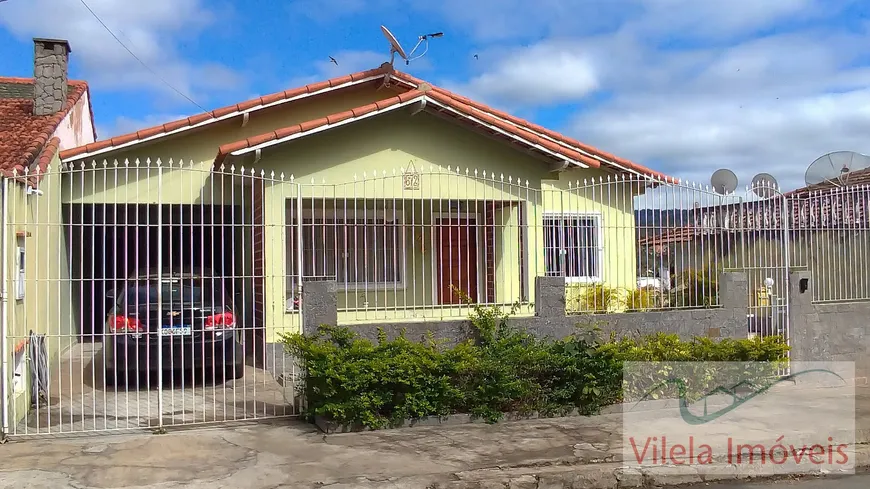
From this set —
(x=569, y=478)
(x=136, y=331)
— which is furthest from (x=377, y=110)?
(x=569, y=478)

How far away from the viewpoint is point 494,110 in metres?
14.0

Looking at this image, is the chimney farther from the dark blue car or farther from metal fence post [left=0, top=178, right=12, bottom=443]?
metal fence post [left=0, top=178, right=12, bottom=443]

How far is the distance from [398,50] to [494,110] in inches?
104

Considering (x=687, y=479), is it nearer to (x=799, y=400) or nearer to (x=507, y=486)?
(x=507, y=486)

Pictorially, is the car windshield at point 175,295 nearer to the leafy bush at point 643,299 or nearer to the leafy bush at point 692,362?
the leafy bush at point 692,362

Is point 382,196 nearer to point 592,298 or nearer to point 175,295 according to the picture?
point 175,295

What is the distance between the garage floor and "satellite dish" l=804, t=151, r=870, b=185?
363 inches

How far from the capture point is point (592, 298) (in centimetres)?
903

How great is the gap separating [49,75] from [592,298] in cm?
900

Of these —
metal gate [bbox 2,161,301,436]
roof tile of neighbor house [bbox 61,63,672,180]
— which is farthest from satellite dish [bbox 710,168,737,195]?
metal gate [bbox 2,161,301,436]

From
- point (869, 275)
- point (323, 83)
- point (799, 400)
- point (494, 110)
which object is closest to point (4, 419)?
point (323, 83)

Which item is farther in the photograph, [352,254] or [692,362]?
[352,254]

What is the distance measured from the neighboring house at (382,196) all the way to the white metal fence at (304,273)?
59 millimetres

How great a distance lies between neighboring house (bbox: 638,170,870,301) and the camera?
9.34 m
